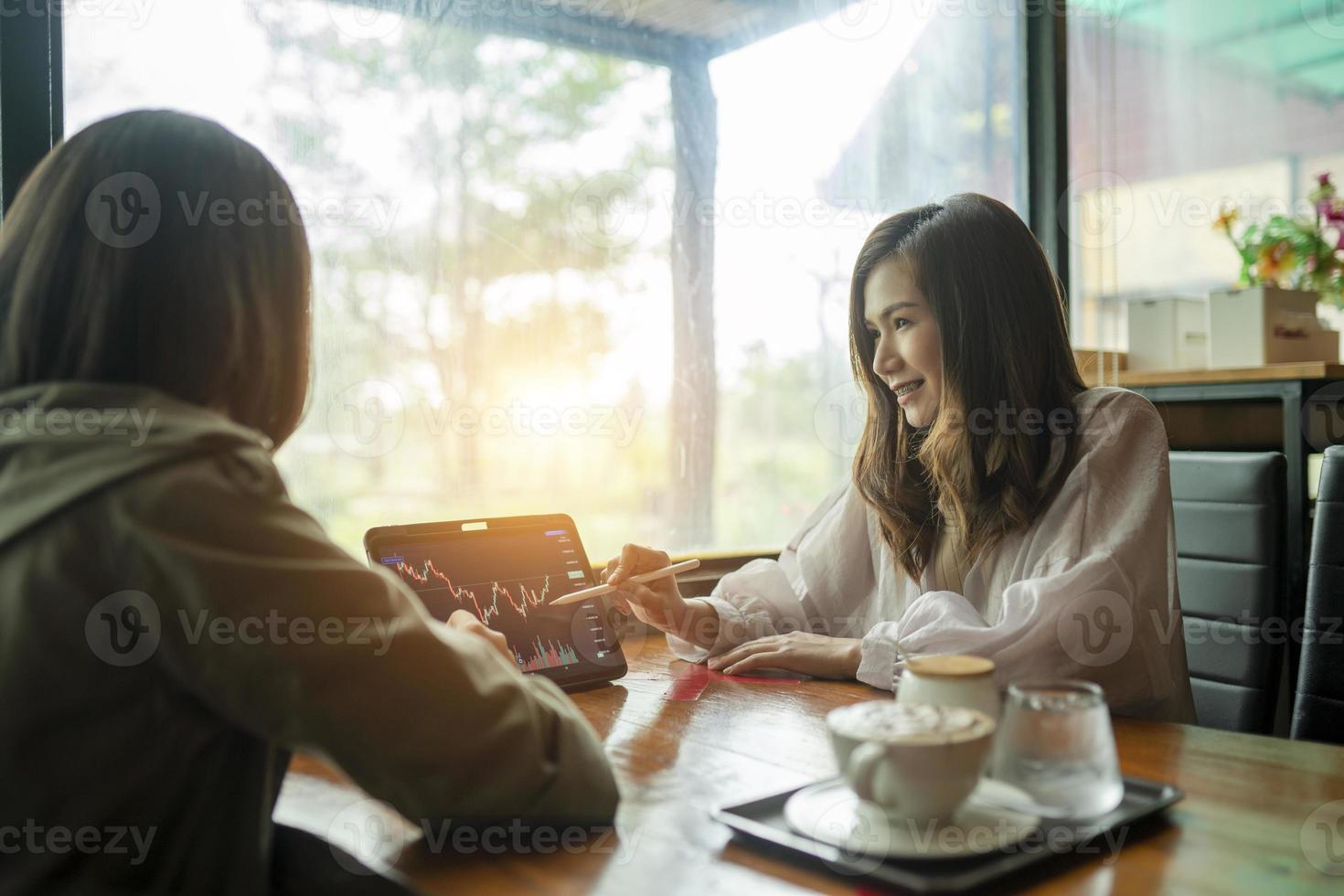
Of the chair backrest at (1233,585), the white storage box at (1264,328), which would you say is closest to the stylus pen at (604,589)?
the chair backrest at (1233,585)

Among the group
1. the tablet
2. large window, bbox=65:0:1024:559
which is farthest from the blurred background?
the tablet

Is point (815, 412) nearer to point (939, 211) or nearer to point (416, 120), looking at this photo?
point (939, 211)

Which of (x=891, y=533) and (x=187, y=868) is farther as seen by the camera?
(x=891, y=533)

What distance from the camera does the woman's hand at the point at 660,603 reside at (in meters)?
1.52

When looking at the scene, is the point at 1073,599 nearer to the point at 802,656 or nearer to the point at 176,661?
the point at 802,656

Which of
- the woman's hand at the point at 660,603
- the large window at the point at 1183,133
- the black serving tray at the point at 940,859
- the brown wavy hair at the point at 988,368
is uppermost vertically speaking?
the large window at the point at 1183,133

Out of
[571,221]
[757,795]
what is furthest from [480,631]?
[571,221]

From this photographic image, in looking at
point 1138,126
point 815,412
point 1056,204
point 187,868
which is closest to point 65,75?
point 187,868

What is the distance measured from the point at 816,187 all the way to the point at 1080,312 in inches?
39.7

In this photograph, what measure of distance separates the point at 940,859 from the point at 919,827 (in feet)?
0.10

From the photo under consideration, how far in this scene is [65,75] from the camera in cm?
140

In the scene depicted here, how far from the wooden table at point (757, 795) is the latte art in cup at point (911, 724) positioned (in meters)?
0.10

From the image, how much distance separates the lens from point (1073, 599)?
1273 mm

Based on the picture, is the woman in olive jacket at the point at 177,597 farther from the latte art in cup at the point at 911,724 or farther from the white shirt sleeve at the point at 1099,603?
the white shirt sleeve at the point at 1099,603
